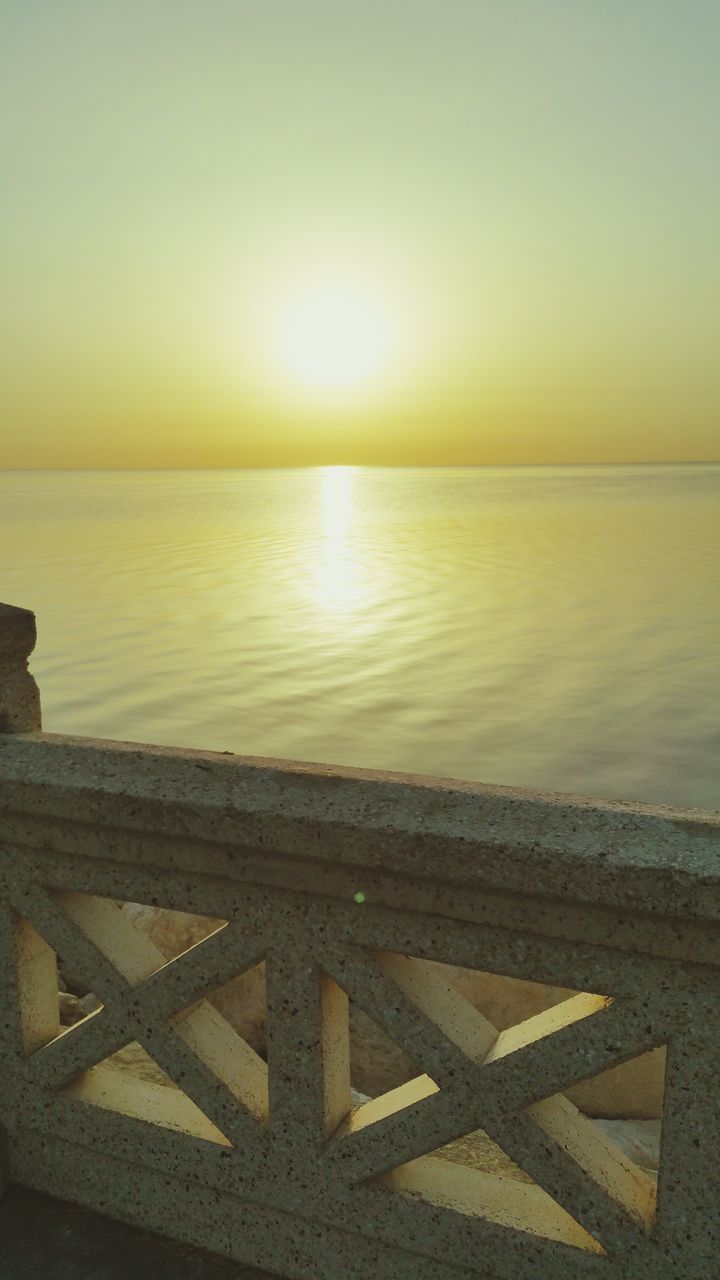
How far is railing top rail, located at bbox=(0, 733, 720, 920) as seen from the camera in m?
1.58

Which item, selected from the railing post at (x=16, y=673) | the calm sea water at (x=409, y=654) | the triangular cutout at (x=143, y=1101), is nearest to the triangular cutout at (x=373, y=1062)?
the triangular cutout at (x=143, y=1101)

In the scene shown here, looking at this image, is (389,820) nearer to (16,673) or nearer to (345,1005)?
(345,1005)

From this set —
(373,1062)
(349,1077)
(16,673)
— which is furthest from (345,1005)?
(373,1062)

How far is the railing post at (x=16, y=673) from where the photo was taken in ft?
7.46

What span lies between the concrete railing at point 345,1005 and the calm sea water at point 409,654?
31.8ft

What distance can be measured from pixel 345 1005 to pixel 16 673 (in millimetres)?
1147

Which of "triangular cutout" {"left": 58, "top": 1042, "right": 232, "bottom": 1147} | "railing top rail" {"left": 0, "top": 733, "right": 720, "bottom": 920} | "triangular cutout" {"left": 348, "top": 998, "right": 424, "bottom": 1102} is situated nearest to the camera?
"railing top rail" {"left": 0, "top": 733, "right": 720, "bottom": 920}

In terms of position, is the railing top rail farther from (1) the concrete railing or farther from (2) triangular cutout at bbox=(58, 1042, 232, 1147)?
(2) triangular cutout at bbox=(58, 1042, 232, 1147)

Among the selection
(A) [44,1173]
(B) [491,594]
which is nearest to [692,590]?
(B) [491,594]

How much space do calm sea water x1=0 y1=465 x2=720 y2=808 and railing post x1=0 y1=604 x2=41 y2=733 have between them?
32.4ft

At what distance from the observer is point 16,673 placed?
233cm

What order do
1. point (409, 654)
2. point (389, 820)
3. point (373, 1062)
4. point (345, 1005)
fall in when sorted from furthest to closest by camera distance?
point (409, 654) → point (373, 1062) → point (345, 1005) → point (389, 820)

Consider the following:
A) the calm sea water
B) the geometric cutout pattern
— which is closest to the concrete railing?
the geometric cutout pattern

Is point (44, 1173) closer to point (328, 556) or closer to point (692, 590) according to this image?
point (692, 590)
